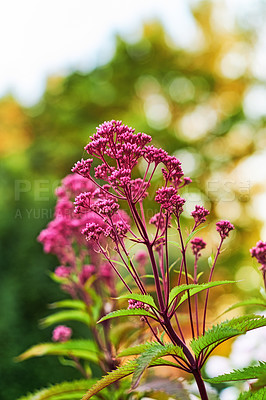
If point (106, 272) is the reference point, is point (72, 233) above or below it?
above

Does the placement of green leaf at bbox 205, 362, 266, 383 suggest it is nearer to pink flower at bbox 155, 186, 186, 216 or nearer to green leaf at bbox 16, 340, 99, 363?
pink flower at bbox 155, 186, 186, 216

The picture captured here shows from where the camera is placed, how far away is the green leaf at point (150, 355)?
931 mm

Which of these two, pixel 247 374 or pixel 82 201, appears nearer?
pixel 247 374

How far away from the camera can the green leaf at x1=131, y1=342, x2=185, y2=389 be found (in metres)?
0.93

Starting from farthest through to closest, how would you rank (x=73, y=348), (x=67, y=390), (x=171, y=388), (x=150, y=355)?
1. (x=73, y=348)
2. (x=67, y=390)
3. (x=171, y=388)
4. (x=150, y=355)

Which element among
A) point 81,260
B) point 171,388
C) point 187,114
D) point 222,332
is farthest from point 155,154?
point 187,114

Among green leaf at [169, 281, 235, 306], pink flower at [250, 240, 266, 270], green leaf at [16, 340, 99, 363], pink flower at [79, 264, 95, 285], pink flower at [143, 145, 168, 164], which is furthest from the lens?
pink flower at [79, 264, 95, 285]

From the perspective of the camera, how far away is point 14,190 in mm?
6453

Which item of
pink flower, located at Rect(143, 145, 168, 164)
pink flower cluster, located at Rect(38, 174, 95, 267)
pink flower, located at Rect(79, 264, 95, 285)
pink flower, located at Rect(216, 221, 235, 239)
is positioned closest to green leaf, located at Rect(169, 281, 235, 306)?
pink flower, located at Rect(216, 221, 235, 239)

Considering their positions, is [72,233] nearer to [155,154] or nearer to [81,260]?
[81,260]

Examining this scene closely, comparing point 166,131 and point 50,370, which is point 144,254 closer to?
point 50,370

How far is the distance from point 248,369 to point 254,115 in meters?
14.0

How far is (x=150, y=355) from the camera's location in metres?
0.99

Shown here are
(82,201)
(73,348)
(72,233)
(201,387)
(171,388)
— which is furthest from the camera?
(72,233)
